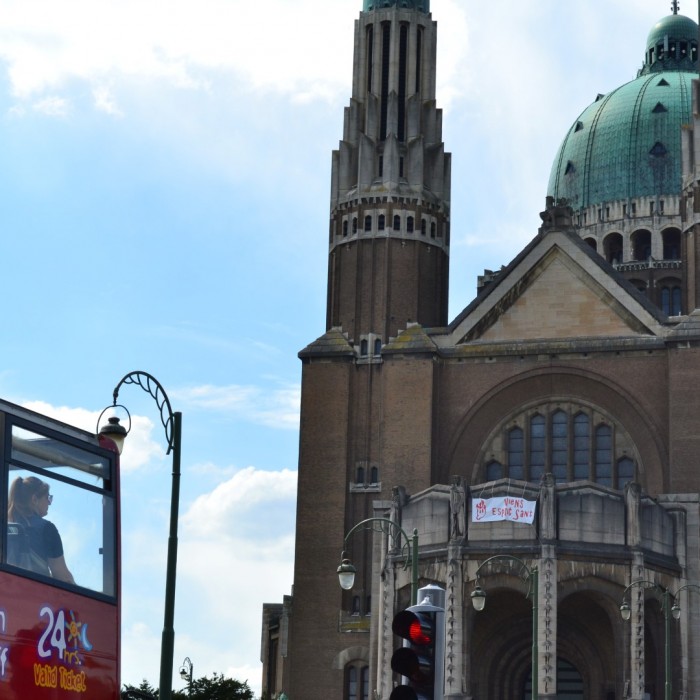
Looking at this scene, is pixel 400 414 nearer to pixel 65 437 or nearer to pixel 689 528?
pixel 689 528

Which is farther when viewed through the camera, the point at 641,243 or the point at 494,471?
the point at 641,243

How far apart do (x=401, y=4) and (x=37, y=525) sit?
178 feet

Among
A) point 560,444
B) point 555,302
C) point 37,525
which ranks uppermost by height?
point 555,302

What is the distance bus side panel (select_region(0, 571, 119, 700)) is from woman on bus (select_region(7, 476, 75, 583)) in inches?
9.0

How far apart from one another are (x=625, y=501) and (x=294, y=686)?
1561cm

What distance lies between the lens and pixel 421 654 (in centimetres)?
1580

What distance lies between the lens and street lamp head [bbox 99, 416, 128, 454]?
71.2ft

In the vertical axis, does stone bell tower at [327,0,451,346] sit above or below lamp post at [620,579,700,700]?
above

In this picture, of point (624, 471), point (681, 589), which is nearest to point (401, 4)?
point (624, 471)

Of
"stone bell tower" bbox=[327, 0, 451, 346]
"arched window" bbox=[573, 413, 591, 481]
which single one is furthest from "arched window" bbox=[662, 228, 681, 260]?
"arched window" bbox=[573, 413, 591, 481]

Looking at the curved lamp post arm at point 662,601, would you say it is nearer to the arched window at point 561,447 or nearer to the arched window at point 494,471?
the arched window at point 561,447

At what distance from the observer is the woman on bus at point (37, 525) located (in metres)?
19.2

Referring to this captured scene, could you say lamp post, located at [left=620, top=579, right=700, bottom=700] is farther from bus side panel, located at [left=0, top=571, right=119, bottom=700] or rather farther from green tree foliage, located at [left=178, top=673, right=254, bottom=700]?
bus side panel, located at [left=0, top=571, right=119, bottom=700]

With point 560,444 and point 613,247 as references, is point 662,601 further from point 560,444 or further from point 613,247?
point 613,247
